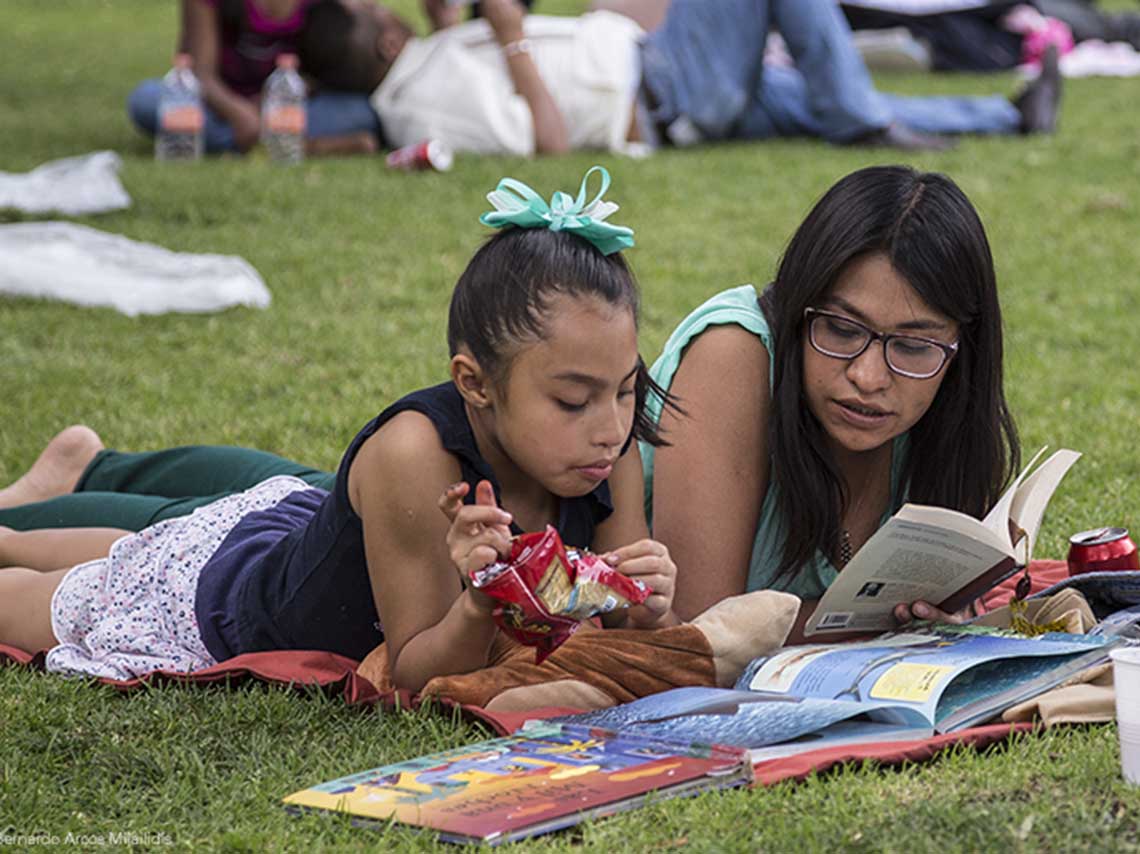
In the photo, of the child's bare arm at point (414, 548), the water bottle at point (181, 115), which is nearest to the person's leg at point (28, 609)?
the child's bare arm at point (414, 548)

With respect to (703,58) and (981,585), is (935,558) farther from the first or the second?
(703,58)

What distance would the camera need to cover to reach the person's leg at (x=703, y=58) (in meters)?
9.21

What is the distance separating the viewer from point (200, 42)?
9289 mm

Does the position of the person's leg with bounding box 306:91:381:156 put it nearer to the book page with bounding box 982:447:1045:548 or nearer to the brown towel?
the brown towel

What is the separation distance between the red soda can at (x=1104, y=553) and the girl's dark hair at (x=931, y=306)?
0.22m

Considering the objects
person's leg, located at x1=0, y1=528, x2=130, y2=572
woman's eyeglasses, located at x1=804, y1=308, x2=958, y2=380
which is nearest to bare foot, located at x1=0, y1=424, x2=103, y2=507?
person's leg, located at x1=0, y1=528, x2=130, y2=572

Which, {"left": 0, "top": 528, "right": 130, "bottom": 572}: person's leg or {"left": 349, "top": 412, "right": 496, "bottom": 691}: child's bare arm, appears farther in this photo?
{"left": 0, "top": 528, "right": 130, "bottom": 572}: person's leg

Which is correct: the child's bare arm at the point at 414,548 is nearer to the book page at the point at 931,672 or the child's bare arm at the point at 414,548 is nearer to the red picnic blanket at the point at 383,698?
the red picnic blanket at the point at 383,698

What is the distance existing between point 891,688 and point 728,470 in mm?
610

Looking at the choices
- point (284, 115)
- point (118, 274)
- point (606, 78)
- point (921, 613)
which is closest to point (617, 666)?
point (921, 613)

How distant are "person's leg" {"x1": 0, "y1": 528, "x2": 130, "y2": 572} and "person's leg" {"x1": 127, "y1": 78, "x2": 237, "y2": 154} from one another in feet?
19.0

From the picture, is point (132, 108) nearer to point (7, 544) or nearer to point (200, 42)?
point (200, 42)

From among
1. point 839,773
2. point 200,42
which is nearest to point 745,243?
point 200,42

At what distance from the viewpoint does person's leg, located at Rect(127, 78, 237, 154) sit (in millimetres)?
9383
